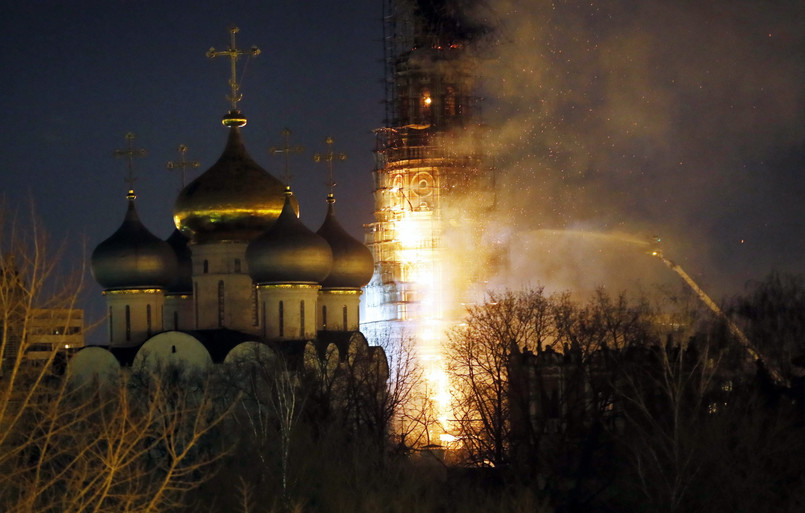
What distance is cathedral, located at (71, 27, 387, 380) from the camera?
44531 mm

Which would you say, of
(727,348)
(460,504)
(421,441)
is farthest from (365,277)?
(460,504)

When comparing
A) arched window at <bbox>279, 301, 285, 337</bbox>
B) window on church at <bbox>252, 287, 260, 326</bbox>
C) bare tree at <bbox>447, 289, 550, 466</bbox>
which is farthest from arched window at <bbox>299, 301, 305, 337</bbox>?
bare tree at <bbox>447, 289, 550, 466</bbox>

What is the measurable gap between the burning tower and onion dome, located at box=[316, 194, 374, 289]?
3.79 m

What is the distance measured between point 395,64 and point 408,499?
2884 cm

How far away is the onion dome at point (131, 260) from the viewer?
46.8 metres

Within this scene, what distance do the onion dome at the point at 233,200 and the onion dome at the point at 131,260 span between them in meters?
1.15

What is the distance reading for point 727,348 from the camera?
40.5 m

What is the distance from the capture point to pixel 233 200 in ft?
153

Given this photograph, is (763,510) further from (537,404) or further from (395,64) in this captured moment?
(395,64)

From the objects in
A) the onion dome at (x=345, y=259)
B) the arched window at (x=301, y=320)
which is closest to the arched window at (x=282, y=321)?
the arched window at (x=301, y=320)

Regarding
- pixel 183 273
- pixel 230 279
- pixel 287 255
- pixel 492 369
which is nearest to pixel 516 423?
pixel 492 369

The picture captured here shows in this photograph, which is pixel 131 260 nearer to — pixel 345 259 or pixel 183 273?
pixel 183 273

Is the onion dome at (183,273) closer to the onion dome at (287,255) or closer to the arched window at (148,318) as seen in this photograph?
the arched window at (148,318)

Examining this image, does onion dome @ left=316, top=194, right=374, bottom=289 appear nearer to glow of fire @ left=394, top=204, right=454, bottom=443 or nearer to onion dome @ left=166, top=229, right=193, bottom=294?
glow of fire @ left=394, top=204, right=454, bottom=443
